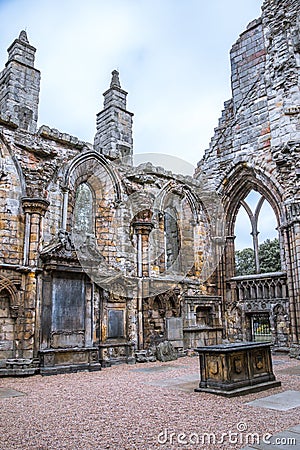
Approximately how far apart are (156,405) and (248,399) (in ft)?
3.61

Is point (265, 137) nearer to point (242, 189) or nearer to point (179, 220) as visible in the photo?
point (242, 189)

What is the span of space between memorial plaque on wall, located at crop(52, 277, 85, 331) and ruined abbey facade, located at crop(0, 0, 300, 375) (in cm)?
2

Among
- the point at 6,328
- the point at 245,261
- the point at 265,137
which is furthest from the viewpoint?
the point at 245,261

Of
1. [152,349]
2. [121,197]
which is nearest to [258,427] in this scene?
[152,349]

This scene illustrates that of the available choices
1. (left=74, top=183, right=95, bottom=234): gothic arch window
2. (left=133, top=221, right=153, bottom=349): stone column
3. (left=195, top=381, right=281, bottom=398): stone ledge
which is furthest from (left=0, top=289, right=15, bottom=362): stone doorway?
(left=74, top=183, right=95, bottom=234): gothic arch window

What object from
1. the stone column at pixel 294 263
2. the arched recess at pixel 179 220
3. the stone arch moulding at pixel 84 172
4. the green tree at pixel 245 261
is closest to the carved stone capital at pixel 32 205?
the stone arch moulding at pixel 84 172

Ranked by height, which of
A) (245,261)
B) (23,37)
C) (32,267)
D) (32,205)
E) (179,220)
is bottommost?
(32,267)

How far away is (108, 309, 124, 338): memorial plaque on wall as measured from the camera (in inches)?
345

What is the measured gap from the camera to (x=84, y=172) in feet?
33.0

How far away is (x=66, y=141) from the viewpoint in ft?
30.9

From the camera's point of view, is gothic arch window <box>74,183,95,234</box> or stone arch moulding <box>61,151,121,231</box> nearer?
stone arch moulding <box>61,151,121,231</box>

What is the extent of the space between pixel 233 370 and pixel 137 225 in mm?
5420

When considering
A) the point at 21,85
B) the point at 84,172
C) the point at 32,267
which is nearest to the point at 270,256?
the point at 84,172

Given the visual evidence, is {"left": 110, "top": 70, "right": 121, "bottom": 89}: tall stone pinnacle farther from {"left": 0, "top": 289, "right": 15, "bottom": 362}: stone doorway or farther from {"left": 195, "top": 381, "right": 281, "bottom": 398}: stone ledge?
{"left": 195, "top": 381, "right": 281, "bottom": 398}: stone ledge
